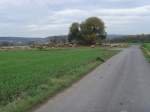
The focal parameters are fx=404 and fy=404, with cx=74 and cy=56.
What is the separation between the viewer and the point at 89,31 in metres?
148

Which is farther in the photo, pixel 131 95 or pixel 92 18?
pixel 92 18

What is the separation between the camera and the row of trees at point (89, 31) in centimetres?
14700

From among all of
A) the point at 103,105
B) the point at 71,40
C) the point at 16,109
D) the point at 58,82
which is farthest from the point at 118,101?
the point at 71,40

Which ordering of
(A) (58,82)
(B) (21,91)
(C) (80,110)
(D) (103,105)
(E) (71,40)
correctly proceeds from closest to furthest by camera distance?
(C) (80,110)
(D) (103,105)
(B) (21,91)
(A) (58,82)
(E) (71,40)

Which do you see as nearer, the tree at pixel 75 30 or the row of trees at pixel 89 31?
the row of trees at pixel 89 31

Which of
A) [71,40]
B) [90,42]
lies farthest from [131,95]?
[71,40]

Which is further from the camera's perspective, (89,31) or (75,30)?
(75,30)

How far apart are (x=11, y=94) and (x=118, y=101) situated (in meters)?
3.78

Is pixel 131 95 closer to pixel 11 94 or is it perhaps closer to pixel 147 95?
pixel 147 95

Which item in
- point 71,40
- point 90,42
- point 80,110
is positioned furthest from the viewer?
point 71,40

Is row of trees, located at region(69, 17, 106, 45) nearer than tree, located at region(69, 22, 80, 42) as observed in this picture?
Yes

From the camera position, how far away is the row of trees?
482ft

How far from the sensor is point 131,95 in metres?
14.0

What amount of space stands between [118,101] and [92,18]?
141828 millimetres
